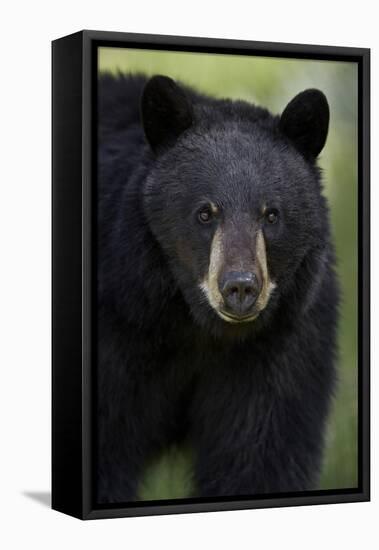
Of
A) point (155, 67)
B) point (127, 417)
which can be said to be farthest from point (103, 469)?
point (155, 67)

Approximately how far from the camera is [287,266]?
7836 millimetres

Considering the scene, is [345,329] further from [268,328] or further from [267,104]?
[267,104]

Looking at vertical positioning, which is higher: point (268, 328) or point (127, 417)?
point (268, 328)

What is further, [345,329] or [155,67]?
[345,329]

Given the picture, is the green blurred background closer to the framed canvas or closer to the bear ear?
the framed canvas

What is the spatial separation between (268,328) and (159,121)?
1354mm

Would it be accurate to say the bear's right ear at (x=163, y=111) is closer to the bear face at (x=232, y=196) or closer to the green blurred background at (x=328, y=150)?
the bear face at (x=232, y=196)

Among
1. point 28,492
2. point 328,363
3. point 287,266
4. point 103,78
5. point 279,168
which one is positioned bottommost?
point 28,492

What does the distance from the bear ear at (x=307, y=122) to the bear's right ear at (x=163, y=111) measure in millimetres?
585

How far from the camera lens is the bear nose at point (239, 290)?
7395 mm

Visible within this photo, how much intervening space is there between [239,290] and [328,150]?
136 cm

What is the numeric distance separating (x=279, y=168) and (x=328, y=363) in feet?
4.46

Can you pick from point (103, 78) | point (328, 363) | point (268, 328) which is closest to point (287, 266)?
point (268, 328)

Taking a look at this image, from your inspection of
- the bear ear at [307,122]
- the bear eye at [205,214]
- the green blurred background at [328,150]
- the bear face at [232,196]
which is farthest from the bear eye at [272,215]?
the green blurred background at [328,150]
